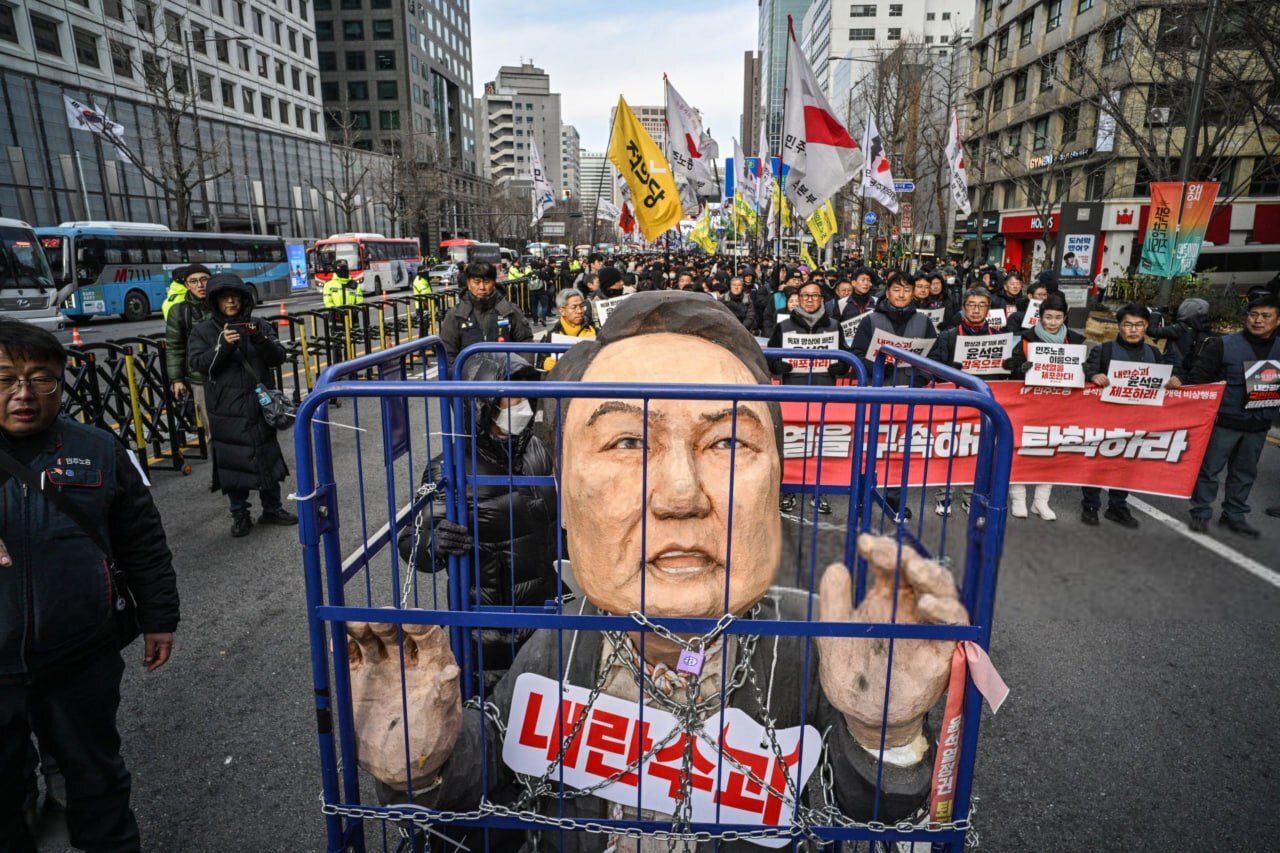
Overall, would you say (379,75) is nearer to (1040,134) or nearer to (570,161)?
(1040,134)

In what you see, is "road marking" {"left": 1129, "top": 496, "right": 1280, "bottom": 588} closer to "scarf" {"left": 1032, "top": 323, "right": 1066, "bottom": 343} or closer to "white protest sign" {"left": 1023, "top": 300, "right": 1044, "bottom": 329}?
"scarf" {"left": 1032, "top": 323, "right": 1066, "bottom": 343}

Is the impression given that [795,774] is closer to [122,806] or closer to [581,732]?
[581,732]

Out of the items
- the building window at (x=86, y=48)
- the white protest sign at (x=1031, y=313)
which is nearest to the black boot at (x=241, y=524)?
the white protest sign at (x=1031, y=313)

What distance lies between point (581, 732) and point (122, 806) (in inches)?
74.5

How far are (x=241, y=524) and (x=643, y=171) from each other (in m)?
6.09

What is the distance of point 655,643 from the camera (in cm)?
184

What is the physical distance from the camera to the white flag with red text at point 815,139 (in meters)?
9.32

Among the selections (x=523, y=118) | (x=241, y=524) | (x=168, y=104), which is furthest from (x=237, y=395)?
(x=523, y=118)

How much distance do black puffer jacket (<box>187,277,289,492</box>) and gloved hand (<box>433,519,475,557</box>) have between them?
3.95 m

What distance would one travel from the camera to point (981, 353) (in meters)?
6.32

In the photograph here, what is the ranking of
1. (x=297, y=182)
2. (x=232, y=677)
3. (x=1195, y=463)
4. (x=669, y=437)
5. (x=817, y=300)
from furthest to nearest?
(x=297, y=182), (x=817, y=300), (x=1195, y=463), (x=232, y=677), (x=669, y=437)

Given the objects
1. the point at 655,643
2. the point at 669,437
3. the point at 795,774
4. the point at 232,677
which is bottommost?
the point at 232,677

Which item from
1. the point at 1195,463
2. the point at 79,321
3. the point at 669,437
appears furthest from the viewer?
the point at 79,321

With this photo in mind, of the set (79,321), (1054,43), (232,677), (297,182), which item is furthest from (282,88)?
(232,677)
